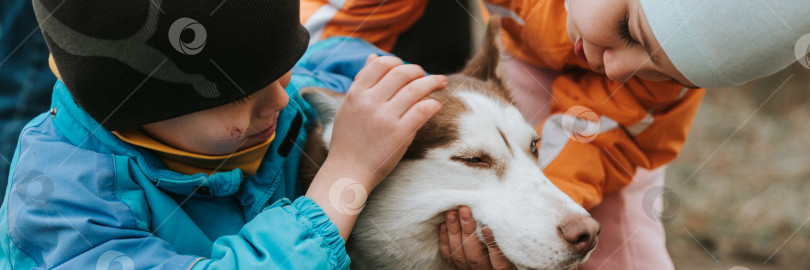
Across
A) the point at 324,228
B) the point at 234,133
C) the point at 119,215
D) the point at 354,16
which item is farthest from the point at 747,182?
the point at 119,215

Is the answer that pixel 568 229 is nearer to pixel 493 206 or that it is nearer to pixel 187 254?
pixel 493 206

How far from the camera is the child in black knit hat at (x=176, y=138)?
3.23ft

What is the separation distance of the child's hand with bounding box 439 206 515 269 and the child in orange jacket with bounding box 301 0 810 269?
3 cm

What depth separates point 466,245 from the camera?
1266 mm

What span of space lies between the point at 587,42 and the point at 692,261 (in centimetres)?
216

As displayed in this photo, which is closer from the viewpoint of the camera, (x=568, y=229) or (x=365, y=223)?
(x=568, y=229)

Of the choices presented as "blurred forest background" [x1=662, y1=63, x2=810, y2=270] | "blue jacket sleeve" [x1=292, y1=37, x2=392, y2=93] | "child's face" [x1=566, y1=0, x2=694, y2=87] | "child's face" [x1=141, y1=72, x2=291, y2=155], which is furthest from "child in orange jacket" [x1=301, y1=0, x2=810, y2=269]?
"blurred forest background" [x1=662, y1=63, x2=810, y2=270]

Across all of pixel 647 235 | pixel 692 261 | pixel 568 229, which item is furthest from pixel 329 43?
pixel 692 261

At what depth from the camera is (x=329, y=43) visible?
5.85 feet

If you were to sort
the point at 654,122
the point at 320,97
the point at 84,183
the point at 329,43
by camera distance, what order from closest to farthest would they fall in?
the point at 84,183, the point at 320,97, the point at 654,122, the point at 329,43

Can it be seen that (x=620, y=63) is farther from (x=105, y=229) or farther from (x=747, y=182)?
(x=747, y=182)

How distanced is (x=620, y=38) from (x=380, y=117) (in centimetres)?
48

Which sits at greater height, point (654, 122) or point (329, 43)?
point (329, 43)

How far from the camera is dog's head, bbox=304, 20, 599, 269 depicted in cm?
118
